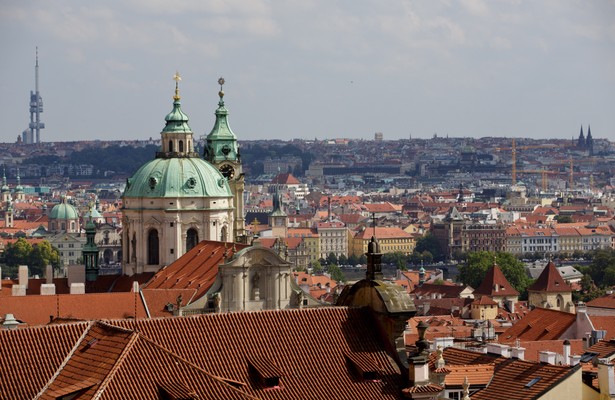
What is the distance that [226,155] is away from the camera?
2785 inches

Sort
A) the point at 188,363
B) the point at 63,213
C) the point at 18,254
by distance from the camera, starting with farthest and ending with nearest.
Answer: the point at 63,213
the point at 18,254
the point at 188,363

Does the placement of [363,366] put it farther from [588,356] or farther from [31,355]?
[588,356]

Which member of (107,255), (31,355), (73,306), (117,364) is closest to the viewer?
(117,364)

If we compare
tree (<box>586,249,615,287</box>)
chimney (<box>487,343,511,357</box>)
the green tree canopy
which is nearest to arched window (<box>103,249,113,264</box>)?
the green tree canopy

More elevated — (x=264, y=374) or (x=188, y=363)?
(x=188, y=363)

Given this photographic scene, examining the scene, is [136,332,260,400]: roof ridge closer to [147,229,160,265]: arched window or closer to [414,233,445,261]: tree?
[147,229,160,265]: arched window

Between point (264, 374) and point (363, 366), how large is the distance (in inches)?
51.0

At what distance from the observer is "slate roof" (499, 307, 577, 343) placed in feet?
154

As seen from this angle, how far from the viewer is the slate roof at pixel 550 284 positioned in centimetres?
8175

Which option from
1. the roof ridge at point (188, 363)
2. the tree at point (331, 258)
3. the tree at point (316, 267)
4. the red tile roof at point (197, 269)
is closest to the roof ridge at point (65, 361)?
the roof ridge at point (188, 363)

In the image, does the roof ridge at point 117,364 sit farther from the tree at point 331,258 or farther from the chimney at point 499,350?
the tree at point 331,258

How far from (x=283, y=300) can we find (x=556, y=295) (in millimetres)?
35523

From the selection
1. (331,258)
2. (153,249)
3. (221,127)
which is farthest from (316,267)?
(153,249)

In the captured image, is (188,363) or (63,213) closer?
(188,363)
